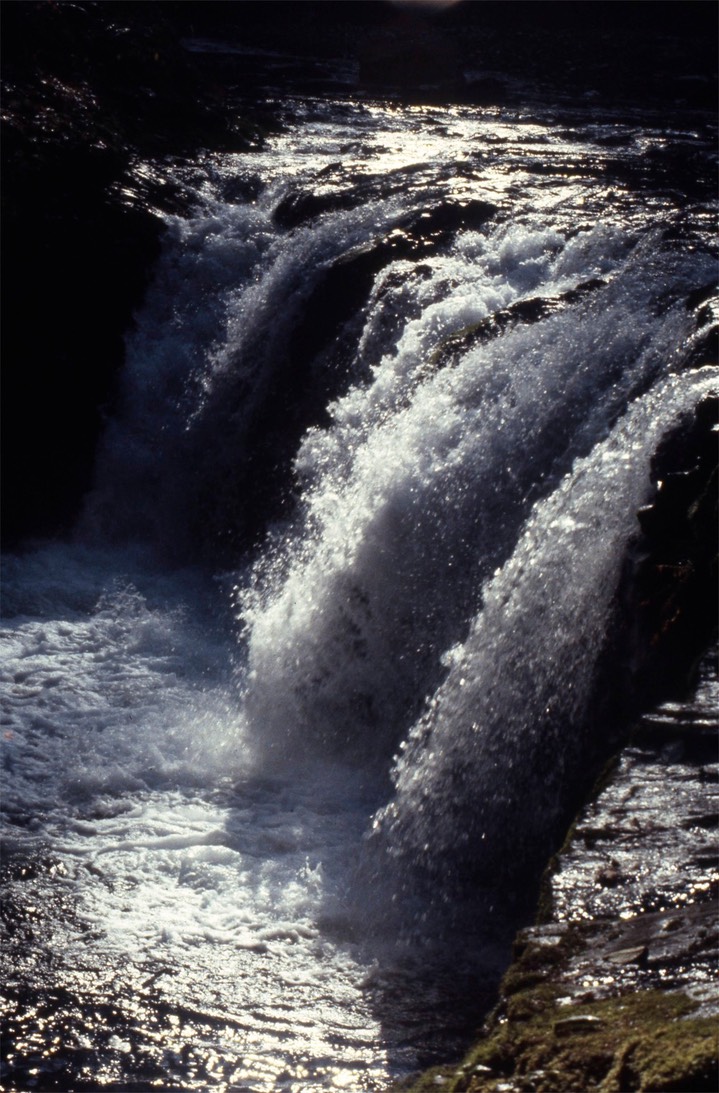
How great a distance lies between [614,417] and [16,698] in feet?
10.6

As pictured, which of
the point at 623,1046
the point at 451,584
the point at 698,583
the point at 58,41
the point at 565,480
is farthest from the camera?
the point at 58,41

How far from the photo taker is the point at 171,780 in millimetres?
5156

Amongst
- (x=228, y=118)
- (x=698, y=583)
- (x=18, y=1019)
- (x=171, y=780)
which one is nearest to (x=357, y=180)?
(x=228, y=118)

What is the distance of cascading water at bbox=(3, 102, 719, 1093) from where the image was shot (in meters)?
3.95

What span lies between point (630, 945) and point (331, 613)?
3.18m

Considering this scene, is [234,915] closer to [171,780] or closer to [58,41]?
[171,780]

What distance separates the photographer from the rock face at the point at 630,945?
7.37 feet

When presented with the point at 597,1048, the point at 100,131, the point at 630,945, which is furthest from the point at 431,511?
the point at 100,131

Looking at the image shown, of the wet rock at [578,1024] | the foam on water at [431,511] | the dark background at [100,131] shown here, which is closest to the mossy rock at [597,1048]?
Result: the wet rock at [578,1024]

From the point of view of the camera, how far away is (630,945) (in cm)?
266

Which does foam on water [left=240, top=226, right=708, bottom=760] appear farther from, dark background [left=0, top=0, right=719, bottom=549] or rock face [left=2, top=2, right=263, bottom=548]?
dark background [left=0, top=0, right=719, bottom=549]

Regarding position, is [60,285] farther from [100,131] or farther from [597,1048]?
[597,1048]

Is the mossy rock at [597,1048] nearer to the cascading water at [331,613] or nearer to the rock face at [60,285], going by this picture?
the cascading water at [331,613]

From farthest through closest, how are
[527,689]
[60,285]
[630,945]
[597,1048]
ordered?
1. [60,285]
2. [527,689]
3. [630,945]
4. [597,1048]
